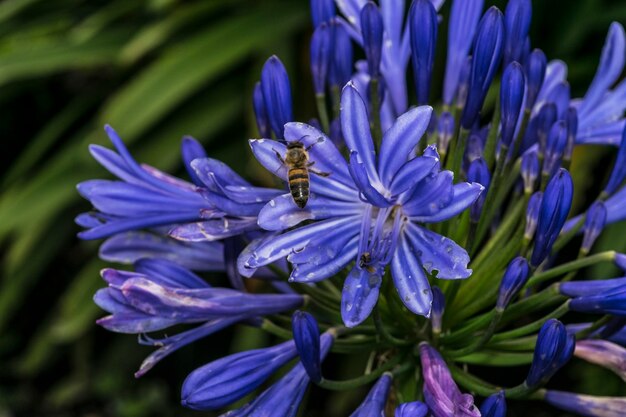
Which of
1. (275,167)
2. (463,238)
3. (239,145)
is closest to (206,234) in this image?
(275,167)

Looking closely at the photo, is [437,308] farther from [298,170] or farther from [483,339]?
[298,170]

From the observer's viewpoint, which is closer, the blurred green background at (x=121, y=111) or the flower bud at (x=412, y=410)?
the flower bud at (x=412, y=410)

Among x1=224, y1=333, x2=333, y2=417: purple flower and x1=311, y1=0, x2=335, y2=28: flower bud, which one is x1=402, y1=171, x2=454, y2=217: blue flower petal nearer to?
x1=224, y1=333, x2=333, y2=417: purple flower

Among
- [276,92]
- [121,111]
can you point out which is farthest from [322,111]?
[121,111]

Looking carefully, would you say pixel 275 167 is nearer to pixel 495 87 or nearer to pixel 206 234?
pixel 206 234

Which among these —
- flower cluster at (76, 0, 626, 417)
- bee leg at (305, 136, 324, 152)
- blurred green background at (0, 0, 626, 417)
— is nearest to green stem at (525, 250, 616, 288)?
flower cluster at (76, 0, 626, 417)

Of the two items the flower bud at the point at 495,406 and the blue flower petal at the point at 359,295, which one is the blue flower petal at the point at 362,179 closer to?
the blue flower petal at the point at 359,295

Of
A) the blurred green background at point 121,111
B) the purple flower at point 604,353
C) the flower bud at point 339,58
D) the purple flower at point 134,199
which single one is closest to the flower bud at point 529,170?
the purple flower at point 604,353
